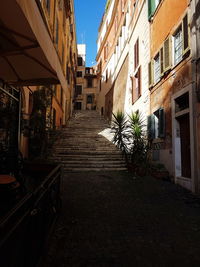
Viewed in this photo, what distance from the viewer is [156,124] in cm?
928

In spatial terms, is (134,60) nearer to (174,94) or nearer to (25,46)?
(174,94)

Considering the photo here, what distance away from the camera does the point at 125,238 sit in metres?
3.05

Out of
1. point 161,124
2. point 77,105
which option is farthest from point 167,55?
point 77,105

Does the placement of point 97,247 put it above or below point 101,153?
below

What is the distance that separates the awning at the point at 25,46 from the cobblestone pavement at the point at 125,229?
265cm

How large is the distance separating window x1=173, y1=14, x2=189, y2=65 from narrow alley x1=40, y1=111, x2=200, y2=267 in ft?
14.1

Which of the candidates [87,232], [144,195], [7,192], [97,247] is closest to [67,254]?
[97,247]

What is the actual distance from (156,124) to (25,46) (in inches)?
277

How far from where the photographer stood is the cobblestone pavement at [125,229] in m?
2.51

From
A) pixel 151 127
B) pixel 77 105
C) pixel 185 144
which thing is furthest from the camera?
pixel 77 105

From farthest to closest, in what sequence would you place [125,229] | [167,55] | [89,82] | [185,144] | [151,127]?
[89,82] → [151,127] → [167,55] → [185,144] → [125,229]

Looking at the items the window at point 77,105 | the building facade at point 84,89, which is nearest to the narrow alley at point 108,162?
the building facade at point 84,89

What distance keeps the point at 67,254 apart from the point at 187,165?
209 inches

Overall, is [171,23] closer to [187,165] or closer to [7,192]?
[187,165]
